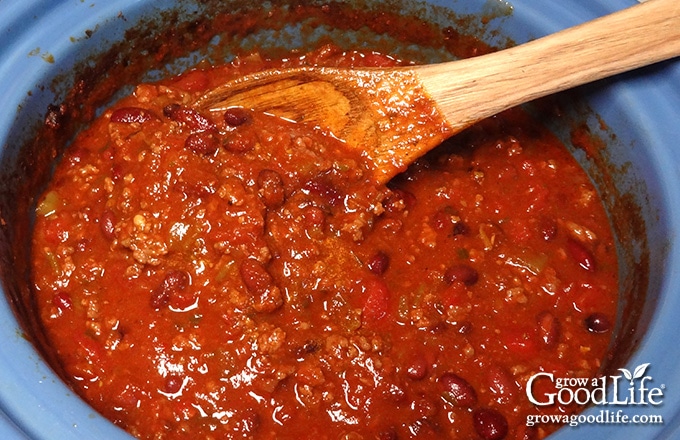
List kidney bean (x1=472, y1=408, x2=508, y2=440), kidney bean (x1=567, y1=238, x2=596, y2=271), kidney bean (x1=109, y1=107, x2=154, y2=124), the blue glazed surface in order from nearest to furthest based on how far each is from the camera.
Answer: the blue glazed surface < kidney bean (x1=472, y1=408, x2=508, y2=440) < kidney bean (x1=567, y1=238, x2=596, y2=271) < kidney bean (x1=109, y1=107, x2=154, y2=124)

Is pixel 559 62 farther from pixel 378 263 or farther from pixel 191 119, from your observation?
pixel 191 119

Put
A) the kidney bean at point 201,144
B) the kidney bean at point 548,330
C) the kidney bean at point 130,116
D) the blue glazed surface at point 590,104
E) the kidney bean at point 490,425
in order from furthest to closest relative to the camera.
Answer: the kidney bean at point 130,116
the kidney bean at point 201,144
the kidney bean at point 548,330
the kidney bean at point 490,425
the blue glazed surface at point 590,104

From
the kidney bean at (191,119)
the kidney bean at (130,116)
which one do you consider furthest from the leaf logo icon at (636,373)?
the kidney bean at (130,116)

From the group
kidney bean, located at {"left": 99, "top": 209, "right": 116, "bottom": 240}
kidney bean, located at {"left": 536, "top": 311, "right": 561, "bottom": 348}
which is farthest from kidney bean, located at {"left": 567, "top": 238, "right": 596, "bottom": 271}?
kidney bean, located at {"left": 99, "top": 209, "right": 116, "bottom": 240}

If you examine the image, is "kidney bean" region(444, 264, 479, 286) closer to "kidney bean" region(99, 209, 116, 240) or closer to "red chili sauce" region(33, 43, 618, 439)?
"red chili sauce" region(33, 43, 618, 439)

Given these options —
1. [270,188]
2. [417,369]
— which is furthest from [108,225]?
[417,369]

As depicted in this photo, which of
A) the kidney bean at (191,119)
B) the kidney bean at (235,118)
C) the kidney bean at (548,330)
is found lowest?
the kidney bean at (548,330)

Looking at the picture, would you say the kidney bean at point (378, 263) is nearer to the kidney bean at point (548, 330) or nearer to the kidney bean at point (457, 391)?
the kidney bean at point (457, 391)
